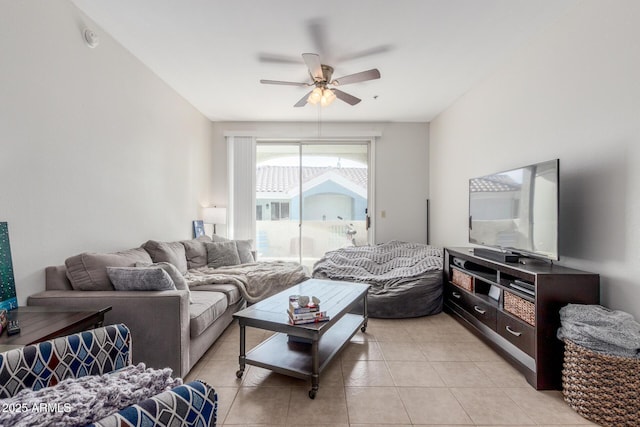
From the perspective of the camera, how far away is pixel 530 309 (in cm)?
199

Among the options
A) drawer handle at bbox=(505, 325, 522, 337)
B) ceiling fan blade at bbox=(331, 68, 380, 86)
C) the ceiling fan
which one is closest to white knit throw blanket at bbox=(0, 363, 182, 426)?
drawer handle at bbox=(505, 325, 522, 337)

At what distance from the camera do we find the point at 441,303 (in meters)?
3.41

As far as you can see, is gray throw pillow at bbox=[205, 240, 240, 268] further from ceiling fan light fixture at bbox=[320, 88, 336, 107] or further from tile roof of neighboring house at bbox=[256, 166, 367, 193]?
ceiling fan light fixture at bbox=[320, 88, 336, 107]

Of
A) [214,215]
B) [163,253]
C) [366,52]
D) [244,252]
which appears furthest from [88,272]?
[366,52]

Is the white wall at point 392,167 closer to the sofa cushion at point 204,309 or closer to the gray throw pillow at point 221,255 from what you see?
the gray throw pillow at point 221,255

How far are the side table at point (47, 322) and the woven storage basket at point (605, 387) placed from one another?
2.68 m

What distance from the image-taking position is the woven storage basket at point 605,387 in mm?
1540

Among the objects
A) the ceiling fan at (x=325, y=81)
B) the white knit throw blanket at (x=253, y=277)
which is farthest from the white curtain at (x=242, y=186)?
the ceiling fan at (x=325, y=81)

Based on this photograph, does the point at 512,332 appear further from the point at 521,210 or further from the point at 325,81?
the point at 325,81

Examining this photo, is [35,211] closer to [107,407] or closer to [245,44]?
[107,407]

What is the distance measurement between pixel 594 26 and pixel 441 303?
270cm

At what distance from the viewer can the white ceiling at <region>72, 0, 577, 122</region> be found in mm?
2201

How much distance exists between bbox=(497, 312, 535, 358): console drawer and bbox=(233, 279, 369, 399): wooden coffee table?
109 centimetres

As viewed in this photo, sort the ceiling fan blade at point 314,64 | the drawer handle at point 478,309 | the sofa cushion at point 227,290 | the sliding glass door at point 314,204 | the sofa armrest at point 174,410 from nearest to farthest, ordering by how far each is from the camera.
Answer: the sofa armrest at point 174,410 < the ceiling fan blade at point 314,64 < the drawer handle at point 478,309 < the sofa cushion at point 227,290 < the sliding glass door at point 314,204
